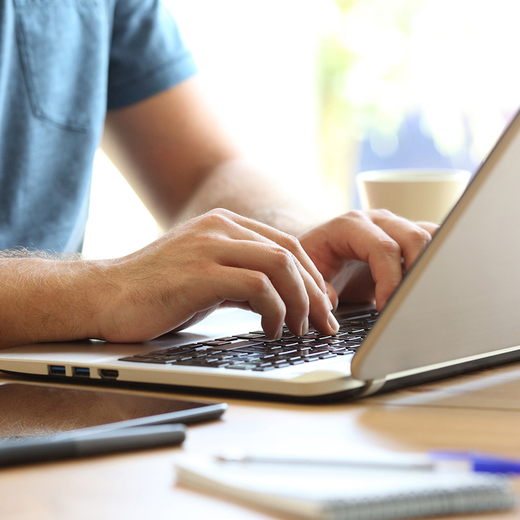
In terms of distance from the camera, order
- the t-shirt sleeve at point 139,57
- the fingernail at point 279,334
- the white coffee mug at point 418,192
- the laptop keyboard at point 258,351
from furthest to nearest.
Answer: the t-shirt sleeve at point 139,57 < the white coffee mug at point 418,192 < the fingernail at point 279,334 < the laptop keyboard at point 258,351

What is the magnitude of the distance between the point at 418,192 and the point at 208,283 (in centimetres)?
55

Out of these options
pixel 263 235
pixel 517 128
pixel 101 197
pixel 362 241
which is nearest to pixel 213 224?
pixel 263 235

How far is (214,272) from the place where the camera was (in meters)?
0.59

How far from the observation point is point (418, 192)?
1.06 metres

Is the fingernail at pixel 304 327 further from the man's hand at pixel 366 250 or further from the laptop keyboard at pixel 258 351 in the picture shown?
the man's hand at pixel 366 250

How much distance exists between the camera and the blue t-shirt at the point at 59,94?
1.24m

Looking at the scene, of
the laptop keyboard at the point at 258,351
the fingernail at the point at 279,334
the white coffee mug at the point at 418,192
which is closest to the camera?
the laptop keyboard at the point at 258,351

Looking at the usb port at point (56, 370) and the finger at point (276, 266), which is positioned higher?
the finger at point (276, 266)

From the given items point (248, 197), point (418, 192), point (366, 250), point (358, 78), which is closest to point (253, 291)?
point (366, 250)

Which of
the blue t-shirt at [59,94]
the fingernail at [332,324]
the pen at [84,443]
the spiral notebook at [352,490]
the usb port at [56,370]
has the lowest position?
the fingernail at [332,324]

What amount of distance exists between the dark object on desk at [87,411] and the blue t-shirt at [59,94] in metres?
0.76

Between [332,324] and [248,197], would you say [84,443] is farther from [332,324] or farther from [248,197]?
[248,197]

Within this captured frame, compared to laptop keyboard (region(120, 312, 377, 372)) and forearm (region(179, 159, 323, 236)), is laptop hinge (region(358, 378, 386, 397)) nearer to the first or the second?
laptop keyboard (region(120, 312, 377, 372))

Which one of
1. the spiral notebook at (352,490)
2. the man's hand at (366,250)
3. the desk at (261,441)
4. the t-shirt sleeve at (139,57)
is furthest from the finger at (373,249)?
the t-shirt sleeve at (139,57)
